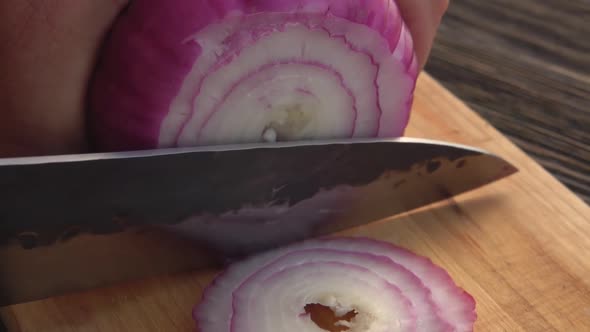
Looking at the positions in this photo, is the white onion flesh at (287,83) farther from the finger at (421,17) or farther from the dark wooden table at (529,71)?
the dark wooden table at (529,71)

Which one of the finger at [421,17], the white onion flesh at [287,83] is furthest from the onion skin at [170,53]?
the finger at [421,17]

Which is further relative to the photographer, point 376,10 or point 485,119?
point 485,119

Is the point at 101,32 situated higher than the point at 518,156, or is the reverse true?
the point at 101,32

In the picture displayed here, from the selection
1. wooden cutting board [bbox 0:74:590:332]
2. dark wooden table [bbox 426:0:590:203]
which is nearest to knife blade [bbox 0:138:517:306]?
wooden cutting board [bbox 0:74:590:332]

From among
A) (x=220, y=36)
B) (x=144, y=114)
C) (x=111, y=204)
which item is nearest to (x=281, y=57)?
(x=220, y=36)

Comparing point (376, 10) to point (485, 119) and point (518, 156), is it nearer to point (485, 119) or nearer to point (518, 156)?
point (518, 156)

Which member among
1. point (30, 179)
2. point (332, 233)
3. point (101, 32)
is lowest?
point (332, 233)

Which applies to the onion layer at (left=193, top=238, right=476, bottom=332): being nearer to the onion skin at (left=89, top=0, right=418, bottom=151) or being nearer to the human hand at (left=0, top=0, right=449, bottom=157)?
the onion skin at (left=89, top=0, right=418, bottom=151)
